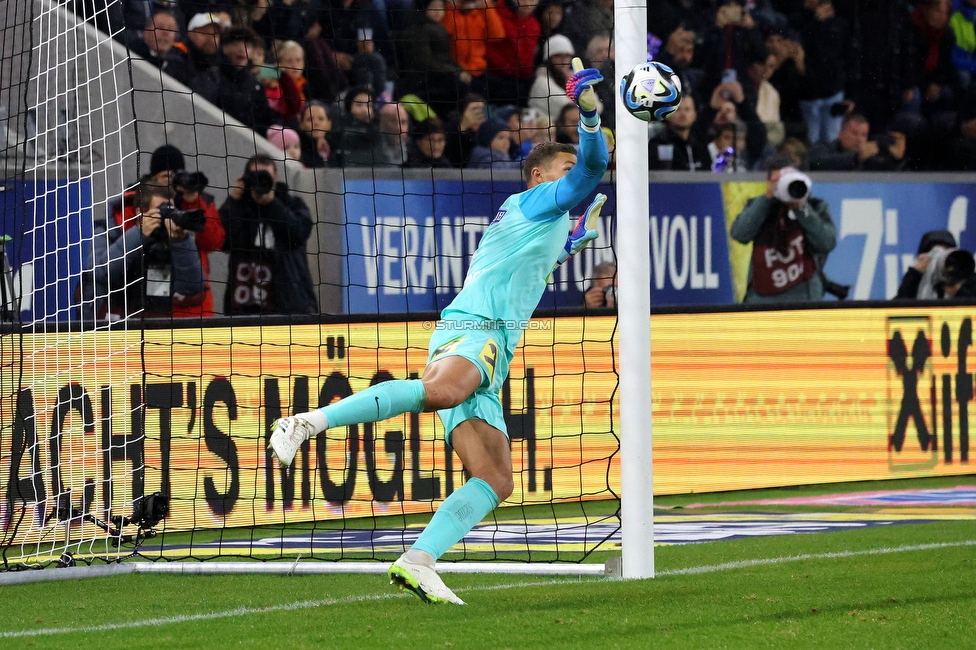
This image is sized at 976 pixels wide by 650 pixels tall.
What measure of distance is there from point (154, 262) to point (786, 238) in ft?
18.4

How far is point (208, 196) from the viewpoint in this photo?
9695 mm

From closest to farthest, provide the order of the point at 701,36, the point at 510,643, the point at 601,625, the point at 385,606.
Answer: the point at 510,643
the point at 601,625
the point at 385,606
the point at 701,36

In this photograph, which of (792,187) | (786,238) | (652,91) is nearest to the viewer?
(652,91)

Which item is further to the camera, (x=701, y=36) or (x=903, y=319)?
(x=701, y=36)

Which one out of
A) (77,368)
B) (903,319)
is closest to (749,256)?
(903,319)

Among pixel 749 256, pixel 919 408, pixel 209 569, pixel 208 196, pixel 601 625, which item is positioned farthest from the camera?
pixel 749 256

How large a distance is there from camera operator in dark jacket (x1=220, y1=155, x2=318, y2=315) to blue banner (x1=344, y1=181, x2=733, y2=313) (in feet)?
1.21

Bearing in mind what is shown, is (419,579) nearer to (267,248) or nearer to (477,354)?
(477,354)

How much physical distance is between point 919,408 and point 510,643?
734 centimetres

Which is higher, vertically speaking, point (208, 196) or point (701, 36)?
point (701, 36)

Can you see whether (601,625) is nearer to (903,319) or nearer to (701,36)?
(903,319)

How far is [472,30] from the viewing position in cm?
1273

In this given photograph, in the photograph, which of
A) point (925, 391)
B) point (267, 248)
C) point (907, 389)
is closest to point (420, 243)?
point (267, 248)

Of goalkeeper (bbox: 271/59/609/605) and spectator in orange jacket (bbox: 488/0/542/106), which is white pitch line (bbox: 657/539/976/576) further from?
spectator in orange jacket (bbox: 488/0/542/106)
